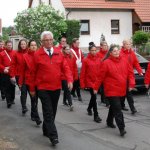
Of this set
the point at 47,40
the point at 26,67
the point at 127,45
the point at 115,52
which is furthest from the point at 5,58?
the point at 47,40

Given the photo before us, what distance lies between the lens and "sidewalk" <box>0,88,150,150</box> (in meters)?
7.67

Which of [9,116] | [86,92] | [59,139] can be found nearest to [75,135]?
[59,139]

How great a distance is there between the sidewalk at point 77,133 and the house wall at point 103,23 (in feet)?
86.6

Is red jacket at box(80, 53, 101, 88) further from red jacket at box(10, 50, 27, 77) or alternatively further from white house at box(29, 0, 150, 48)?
white house at box(29, 0, 150, 48)

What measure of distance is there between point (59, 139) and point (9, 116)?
281 cm

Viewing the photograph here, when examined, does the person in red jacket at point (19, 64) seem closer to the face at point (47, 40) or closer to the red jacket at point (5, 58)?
the red jacket at point (5, 58)

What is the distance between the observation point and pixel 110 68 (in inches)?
332

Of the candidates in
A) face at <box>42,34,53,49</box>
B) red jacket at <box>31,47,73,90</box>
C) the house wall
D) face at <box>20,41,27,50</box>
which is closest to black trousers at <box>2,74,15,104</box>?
face at <box>20,41,27,50</box>

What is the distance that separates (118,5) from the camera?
3862 centimetres

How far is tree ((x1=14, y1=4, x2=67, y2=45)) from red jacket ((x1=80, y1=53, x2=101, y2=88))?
22.9 meters

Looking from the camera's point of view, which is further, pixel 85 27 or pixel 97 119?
pixel 85 27

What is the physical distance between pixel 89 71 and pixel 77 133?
6.87 ft

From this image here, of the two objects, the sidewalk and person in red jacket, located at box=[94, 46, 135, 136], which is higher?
person in red jacket, located at box=[94, 46, 135, 136]

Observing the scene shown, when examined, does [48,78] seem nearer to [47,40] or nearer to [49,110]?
[49,110]
